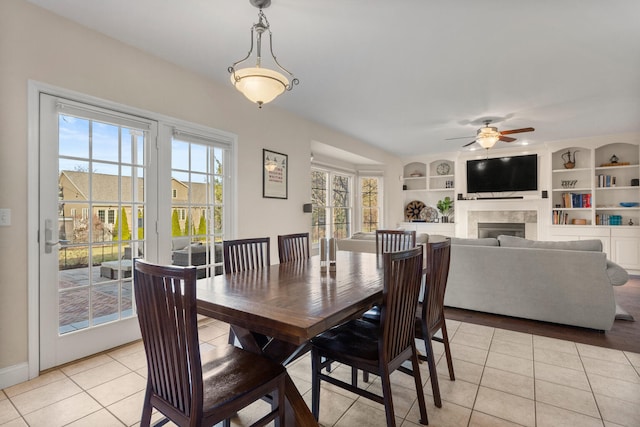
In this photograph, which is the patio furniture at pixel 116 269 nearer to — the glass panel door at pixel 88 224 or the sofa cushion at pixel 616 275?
the glass panel door at pixel 88 224

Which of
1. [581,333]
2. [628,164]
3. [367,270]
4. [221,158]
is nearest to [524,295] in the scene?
[581,333]

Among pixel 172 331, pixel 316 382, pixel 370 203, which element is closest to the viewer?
pixel 172 331

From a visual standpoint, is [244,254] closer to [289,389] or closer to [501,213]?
[289,389]

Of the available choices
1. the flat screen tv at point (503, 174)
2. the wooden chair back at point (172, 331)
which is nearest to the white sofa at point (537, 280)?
the wooden chair back at point (172, 331)

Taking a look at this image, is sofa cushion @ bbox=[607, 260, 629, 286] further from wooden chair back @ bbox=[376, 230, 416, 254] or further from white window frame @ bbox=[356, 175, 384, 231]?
white window frame @ bbox=[356, 175, 384, 231]

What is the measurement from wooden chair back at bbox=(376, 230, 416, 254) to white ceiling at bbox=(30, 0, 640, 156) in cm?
162

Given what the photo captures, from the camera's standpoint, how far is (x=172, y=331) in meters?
1.11

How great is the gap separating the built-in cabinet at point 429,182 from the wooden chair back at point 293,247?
561cm

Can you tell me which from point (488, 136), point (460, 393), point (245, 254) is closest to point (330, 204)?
point (488, 136)

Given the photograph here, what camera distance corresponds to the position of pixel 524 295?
328cm

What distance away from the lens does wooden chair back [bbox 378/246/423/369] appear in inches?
59.1

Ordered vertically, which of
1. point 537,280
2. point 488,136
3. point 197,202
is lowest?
point 537,280

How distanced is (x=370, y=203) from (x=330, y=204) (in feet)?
4.40

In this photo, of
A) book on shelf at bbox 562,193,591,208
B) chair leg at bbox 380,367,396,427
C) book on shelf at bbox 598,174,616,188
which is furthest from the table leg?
book on shelf at bbox 598,174,616,188
